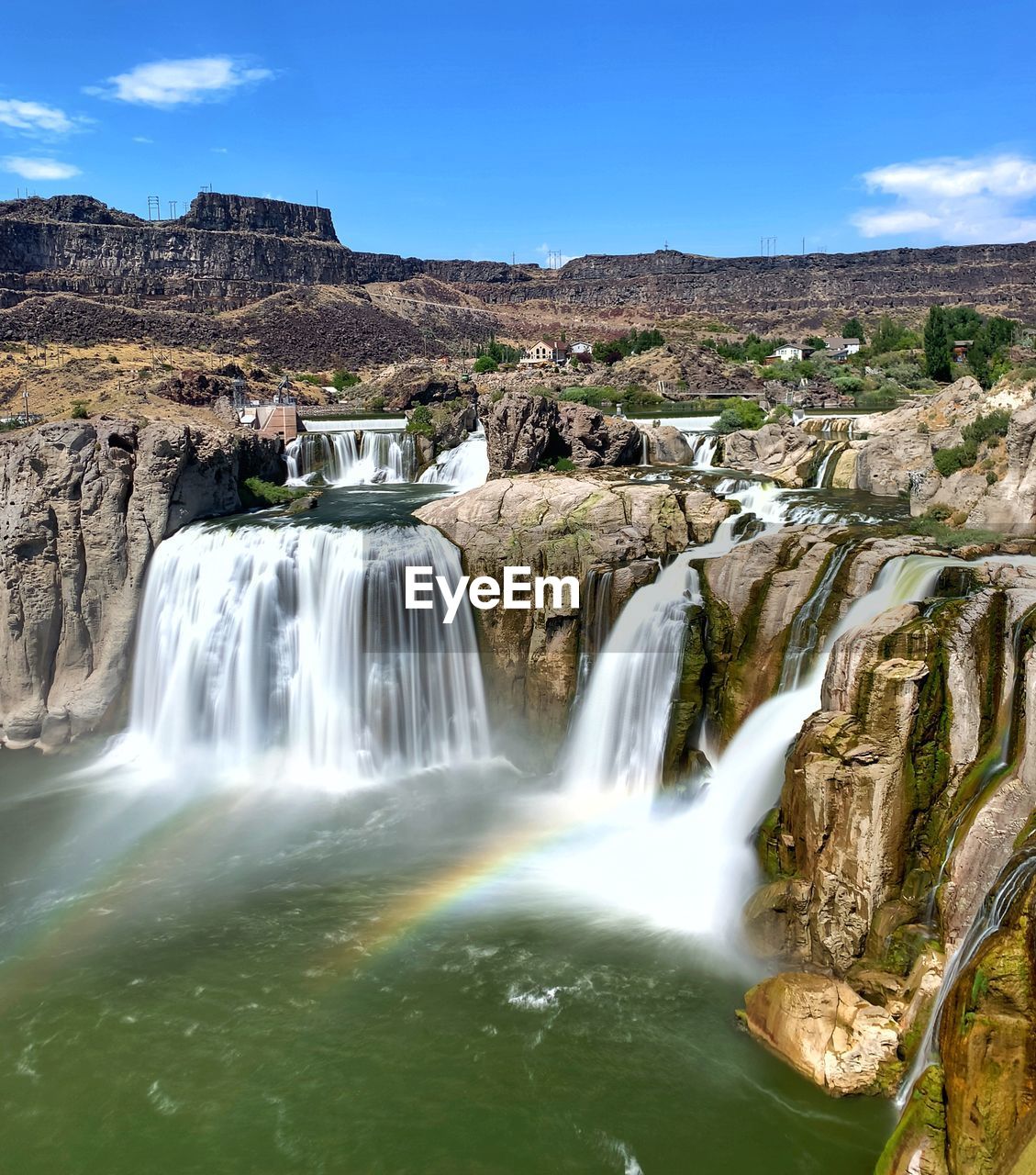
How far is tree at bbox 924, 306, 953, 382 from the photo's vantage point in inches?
2461

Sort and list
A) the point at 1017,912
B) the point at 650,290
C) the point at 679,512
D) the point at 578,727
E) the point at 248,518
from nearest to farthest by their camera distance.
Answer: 1. the point at 1017,912
2. the point at 578,727
3. the point at 679,512
4. the point at 248,518
5. the point at 650,290

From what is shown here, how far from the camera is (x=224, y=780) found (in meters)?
21.8

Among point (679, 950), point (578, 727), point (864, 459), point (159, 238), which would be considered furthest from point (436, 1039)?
point (159, 238)

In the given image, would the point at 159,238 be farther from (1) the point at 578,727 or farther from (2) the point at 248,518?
(1) the point at 578,727

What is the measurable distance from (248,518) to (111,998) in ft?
50.7

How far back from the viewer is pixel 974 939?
10273 millimetres

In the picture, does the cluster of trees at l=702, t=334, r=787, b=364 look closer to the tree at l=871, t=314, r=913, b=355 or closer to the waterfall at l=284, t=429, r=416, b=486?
the tree at l=871, t=314, r=913, b=355

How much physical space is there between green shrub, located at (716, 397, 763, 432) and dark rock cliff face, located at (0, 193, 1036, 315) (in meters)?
91.3

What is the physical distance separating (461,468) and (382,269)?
13466cm

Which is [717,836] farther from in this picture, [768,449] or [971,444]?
[768,449]

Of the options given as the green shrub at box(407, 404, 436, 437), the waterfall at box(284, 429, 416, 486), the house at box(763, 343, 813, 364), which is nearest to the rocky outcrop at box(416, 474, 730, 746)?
the waterfall at box(284, 429, 416, 486)

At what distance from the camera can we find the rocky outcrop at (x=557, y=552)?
70.6ft

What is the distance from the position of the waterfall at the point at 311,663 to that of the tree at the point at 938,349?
169 ft

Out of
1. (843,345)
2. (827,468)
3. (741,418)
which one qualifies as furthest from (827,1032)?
(843,345)
